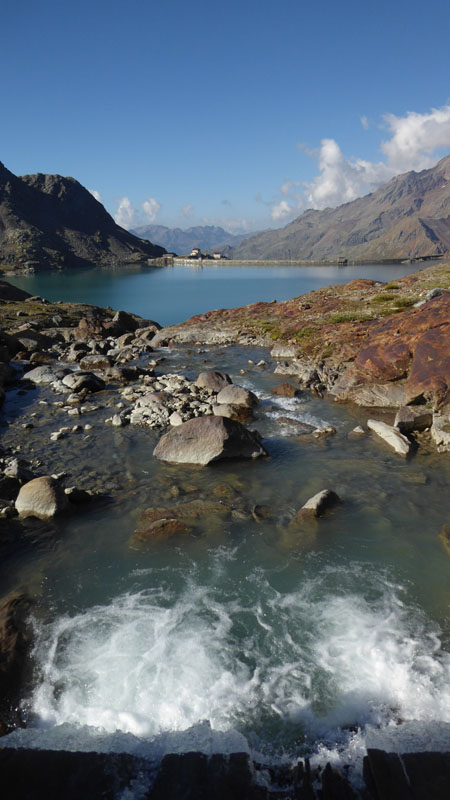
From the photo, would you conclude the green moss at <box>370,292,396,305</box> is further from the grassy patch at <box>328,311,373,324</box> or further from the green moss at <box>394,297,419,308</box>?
the grassy patch at <box>328,311,373,324</box>

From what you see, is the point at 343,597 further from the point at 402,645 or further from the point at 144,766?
the point at 144,766

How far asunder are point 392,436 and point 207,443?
10.0 m

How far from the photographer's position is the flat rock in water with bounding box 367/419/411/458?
2083 cm

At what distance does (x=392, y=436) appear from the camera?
2195 cm

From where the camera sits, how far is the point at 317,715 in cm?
909

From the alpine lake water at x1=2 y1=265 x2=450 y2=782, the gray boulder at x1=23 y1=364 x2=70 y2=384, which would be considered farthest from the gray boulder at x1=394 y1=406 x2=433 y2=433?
the gray boulder at x1=23 y1=364 x2=70 y2=384

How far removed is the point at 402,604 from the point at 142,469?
12673 millimetres

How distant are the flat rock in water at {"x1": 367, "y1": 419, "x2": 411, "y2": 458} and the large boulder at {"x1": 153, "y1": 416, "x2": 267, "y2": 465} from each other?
22.6 feet

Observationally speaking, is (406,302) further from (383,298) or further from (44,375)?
(44,375)

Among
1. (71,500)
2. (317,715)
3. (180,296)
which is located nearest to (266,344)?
(71,500)

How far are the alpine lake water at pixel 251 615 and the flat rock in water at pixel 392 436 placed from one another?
62 cm

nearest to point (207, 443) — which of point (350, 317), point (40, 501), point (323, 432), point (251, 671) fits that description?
point (323, 432)

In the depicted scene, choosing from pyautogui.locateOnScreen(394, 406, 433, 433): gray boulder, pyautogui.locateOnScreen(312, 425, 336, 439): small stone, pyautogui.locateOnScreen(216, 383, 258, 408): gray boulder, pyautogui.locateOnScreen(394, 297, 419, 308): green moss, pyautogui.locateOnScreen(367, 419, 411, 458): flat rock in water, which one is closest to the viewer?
pyautogui.locateOnScreen(367, 419, 411, 458): flat rock in water

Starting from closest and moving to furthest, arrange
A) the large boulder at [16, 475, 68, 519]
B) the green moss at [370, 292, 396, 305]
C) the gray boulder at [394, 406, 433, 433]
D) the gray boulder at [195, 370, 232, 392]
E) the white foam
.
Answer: the white foam < the large boulder at [16, 475, 68, 519] < the gray boulder at [394, 406, 433, 433] < the gray boulder at [195, 370, 232, 392] < the green moss at [370, 292, 396, 305]
